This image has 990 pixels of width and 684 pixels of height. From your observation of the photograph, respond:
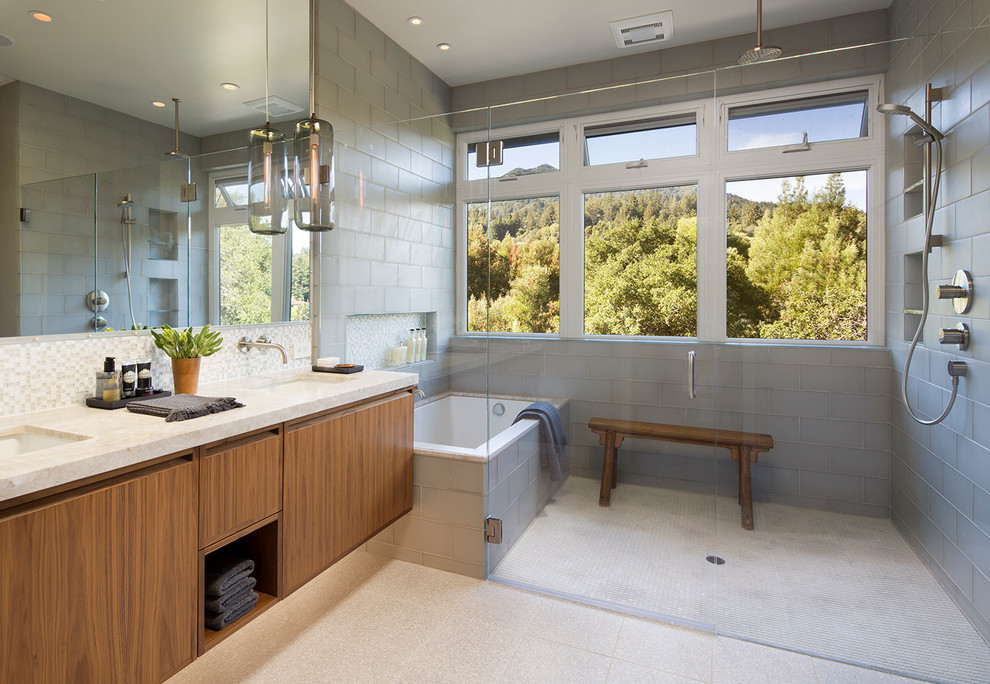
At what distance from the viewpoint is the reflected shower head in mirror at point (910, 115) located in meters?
1.83

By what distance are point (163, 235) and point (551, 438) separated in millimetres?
1765

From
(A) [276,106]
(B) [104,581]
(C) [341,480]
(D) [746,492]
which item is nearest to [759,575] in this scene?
(D) [746,492]

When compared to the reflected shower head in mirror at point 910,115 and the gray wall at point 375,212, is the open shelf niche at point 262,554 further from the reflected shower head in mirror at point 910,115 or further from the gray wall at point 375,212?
the reflected shower head in mirror at point 910,115

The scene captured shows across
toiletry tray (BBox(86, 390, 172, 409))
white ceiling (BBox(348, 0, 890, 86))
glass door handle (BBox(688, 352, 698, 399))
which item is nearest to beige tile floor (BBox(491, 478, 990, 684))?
glass door handle (BBox(688, 352, 698, 399))

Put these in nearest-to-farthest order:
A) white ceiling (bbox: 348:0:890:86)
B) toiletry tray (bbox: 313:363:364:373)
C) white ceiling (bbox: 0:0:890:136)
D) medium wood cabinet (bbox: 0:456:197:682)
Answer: medium wood cabinet (bbox: 0:456:197:682) → white ceiling (bbox: 0:0:890:136) → toiletry tray (bbox: 313:363:364:373) → white ceiling (bbox: 348:0:890:86)

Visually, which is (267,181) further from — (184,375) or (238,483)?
(238,483)

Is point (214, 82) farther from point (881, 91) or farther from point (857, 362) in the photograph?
point (857, 362)

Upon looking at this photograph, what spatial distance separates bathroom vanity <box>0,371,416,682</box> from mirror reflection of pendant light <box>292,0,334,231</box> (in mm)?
843

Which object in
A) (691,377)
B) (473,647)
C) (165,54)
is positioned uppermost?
(165,54)

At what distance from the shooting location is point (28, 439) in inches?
57.6

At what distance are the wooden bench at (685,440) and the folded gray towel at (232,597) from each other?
1.38 m

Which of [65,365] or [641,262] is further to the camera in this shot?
[641,262]

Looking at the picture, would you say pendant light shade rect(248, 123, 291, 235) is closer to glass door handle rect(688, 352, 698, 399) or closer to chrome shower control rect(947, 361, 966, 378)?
glass door handle rect(688, 352, 698, 399)

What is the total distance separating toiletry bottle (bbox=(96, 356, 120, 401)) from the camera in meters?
1.74
